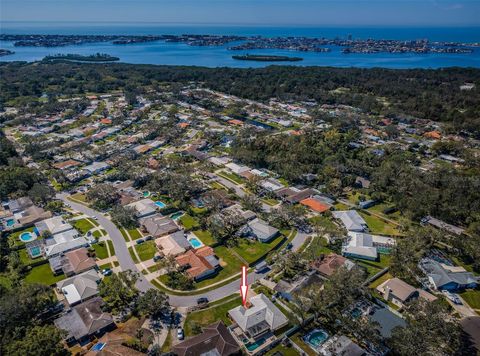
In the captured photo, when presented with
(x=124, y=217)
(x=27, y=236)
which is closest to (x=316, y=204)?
(x=124, y=217)

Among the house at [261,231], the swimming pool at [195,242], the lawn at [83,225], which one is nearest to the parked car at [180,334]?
the swimming pool at [195,242]

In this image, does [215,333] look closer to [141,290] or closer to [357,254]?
[141,290]

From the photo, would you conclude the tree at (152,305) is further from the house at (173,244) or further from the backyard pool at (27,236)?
the backyard pool at (27,236)

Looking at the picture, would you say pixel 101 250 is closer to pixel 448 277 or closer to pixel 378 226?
pixel 378 226

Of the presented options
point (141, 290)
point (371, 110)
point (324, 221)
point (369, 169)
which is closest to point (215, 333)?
point (141, 290)

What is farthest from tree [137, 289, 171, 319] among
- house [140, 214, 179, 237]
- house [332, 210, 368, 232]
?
house [332, 210, 368, 232]

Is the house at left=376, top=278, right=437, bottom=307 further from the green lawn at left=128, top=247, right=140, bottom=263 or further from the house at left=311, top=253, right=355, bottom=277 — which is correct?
the green lawn at left=128, top=247, right=140, bottom=263
